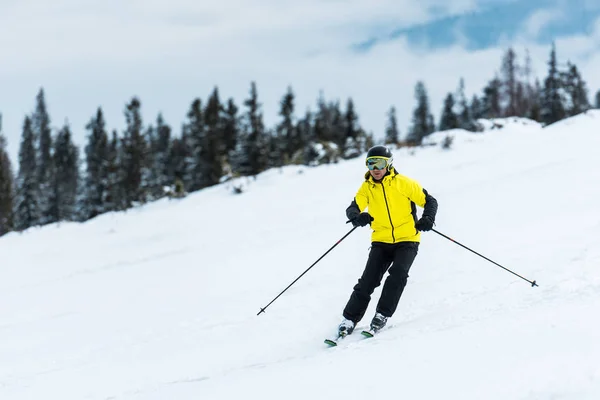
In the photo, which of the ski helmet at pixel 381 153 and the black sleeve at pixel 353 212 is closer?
the ski helmet at pixel 381 153

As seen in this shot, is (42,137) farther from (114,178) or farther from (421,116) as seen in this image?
(421,116)

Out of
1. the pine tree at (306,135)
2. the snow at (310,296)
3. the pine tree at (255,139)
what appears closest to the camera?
the snow at (310,296)

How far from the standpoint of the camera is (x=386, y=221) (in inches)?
204

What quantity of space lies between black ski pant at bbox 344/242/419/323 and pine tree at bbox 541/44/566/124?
43.5 m

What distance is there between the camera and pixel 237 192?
640 inches

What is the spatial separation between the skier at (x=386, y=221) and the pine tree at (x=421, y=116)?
199 ft

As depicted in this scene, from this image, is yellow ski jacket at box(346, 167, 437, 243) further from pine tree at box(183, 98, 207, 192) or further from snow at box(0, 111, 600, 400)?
pine tree at box(183, 98, 207, 192)

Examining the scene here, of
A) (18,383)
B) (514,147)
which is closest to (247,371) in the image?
(18,383)

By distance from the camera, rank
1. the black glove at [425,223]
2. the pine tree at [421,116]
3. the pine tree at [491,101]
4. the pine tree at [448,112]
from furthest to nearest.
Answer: the pine tree at [421,116] < the pine tree at [448,112] < the pine tree at [491,101] < the black glove at [425,223]

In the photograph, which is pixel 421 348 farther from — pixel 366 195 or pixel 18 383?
pixel 18 383

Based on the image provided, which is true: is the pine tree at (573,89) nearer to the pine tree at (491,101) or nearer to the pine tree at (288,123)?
the pine tree at (491,101)

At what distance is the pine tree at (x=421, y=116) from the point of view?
65.3m

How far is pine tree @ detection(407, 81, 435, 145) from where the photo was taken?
214 feet

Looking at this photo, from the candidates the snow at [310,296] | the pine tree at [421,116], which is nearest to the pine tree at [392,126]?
the pine tree at [421,116]
